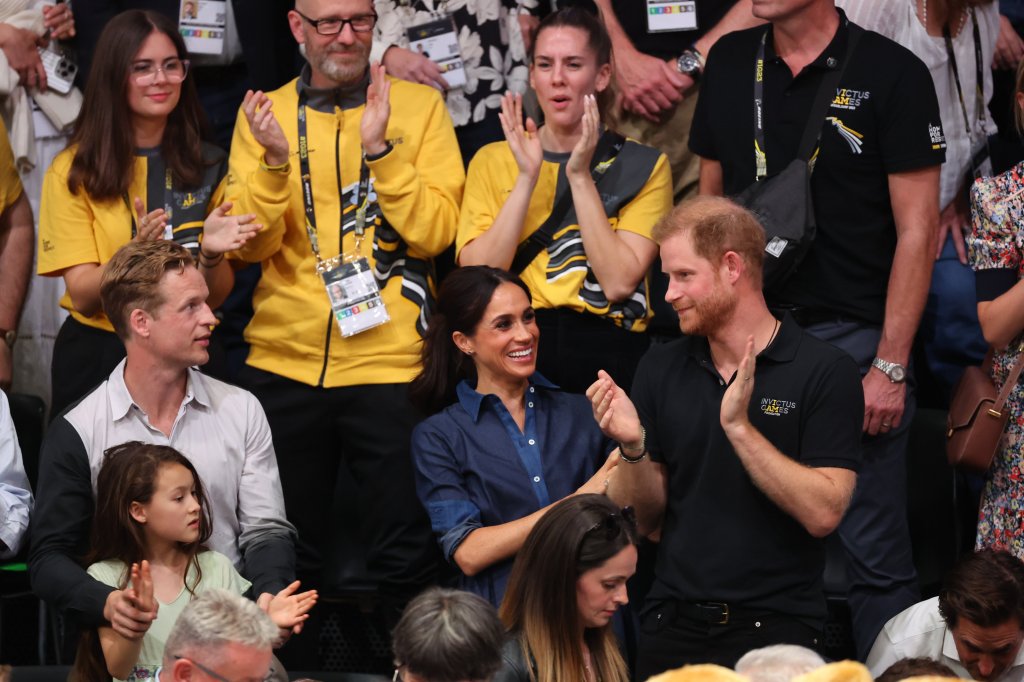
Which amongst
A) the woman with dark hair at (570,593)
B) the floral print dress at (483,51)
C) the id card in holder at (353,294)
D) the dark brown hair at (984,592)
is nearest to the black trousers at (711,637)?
the woman with dark hair at (570,593)

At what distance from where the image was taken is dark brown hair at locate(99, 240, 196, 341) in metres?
4.27

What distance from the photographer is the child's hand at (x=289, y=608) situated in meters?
3.63

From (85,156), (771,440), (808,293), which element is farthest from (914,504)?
(85,156)

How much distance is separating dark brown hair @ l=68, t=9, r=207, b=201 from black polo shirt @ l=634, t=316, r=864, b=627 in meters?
2.02

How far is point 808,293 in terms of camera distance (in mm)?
4465

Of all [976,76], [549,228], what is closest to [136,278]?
[549,228]

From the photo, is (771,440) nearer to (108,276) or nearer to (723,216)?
(723,216)

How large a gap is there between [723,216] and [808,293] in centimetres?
77

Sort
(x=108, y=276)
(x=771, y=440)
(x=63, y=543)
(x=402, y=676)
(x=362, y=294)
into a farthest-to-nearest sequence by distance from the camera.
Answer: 1. (x=362, y=294)
2. (x=108, y=276)
3. (x=63, y=543)
4. (x=771, y=440)
5. (x=402, y=676)

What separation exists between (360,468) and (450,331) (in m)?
0.56

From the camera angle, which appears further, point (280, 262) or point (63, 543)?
point (280, 262)

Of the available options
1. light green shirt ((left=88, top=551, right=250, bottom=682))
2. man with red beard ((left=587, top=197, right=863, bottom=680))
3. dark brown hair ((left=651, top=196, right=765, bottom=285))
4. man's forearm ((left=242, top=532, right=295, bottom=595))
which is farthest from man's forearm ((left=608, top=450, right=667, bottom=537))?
light green shirt ((left=88, top=551, right=250, bottom=682))

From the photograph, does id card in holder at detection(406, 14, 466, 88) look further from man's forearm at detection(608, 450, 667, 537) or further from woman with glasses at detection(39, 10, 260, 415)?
man's forearm at detection(608, 450, 667, 537)

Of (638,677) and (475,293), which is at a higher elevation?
(475,293)
